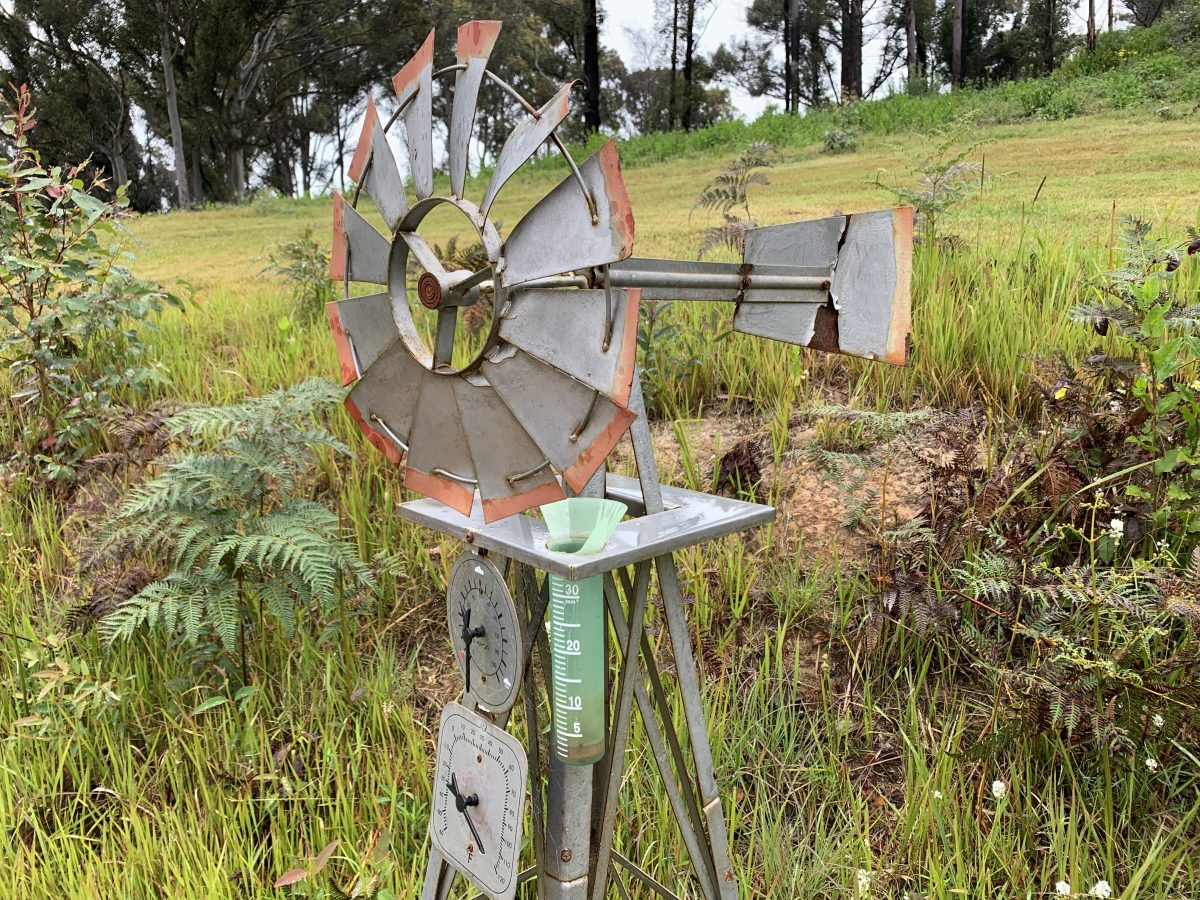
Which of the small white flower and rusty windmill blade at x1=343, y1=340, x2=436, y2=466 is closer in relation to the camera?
rusty windmill blade at x1=343, y1=340, x2=436, y2=466

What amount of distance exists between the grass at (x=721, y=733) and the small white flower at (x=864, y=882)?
0.01 metres

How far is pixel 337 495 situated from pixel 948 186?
2006mm

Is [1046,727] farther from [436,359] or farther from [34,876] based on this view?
[34,876]

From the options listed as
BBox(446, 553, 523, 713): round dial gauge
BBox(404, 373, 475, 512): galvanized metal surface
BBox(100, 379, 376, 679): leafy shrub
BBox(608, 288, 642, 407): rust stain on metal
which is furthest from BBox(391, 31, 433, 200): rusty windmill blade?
BBox(100, 379, 376, 679): leafy shrub

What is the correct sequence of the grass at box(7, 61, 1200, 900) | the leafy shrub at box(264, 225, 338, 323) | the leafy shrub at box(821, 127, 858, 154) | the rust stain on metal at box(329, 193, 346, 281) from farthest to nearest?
the leafy shrub at box(821, 127, 858, 154), the leafy shrub at box(264, 225, 338, 323), the grass at box(7, 61, 1200, 900), the rust stain on metal at box(329, 193, 346, 281)

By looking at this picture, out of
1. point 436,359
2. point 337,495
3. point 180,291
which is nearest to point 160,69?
point 180,291

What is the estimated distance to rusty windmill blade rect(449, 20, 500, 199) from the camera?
2.96 ft

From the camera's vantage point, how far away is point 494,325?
2.77 feet

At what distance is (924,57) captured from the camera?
80.0ft

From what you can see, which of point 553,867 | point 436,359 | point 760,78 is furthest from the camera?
point 760,78

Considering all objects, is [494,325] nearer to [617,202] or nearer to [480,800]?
[617,202]

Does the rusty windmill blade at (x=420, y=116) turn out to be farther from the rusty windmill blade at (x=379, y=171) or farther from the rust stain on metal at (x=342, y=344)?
the rust stain on metal at (x=342, y=344)

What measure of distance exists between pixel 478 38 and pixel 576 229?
0.27 m

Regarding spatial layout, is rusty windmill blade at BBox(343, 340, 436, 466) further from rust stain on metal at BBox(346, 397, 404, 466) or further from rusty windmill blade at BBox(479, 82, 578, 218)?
rusty windmill blade at BBox(479, 82, 578, 218)
